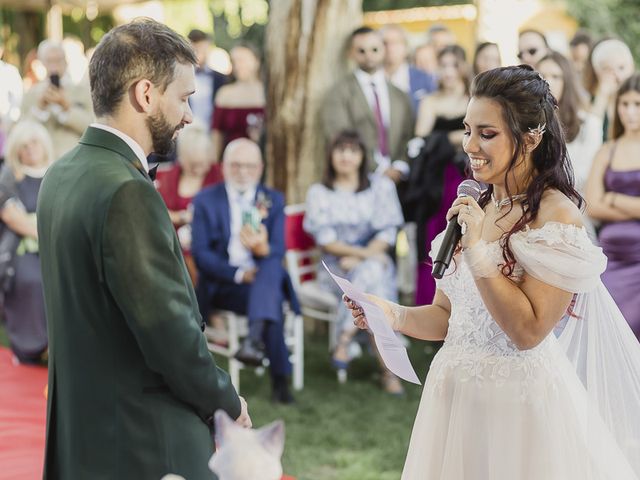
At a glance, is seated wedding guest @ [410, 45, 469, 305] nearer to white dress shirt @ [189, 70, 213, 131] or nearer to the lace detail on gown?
white dress shirt @ [189, 70, 213, 131]

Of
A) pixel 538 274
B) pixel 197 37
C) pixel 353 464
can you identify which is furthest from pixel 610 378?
pixel 197 37

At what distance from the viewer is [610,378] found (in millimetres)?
2908

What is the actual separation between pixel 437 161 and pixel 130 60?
4.71m

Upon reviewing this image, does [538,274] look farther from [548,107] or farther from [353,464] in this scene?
[353,464]

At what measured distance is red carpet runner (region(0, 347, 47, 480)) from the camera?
13.3ft

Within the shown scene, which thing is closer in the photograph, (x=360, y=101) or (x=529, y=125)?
(x=529, y=125)

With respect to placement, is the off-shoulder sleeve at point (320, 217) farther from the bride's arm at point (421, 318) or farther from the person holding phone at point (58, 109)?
the bride's arm at point (421, 318)

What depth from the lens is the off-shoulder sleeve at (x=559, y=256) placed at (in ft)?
8.04

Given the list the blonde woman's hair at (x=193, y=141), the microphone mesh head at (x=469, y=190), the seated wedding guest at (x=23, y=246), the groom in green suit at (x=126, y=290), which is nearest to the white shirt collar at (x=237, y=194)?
the blonde woman's hair at (x=193, y=141)

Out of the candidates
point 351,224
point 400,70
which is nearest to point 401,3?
point 400,70

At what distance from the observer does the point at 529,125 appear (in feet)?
8.30

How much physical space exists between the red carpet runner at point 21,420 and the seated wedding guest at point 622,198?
123 inches

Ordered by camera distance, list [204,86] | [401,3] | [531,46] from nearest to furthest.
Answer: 1. [531,46]
2. [204,86]
3. [401,3]

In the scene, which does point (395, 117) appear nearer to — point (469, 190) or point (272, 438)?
point (469, 190)
